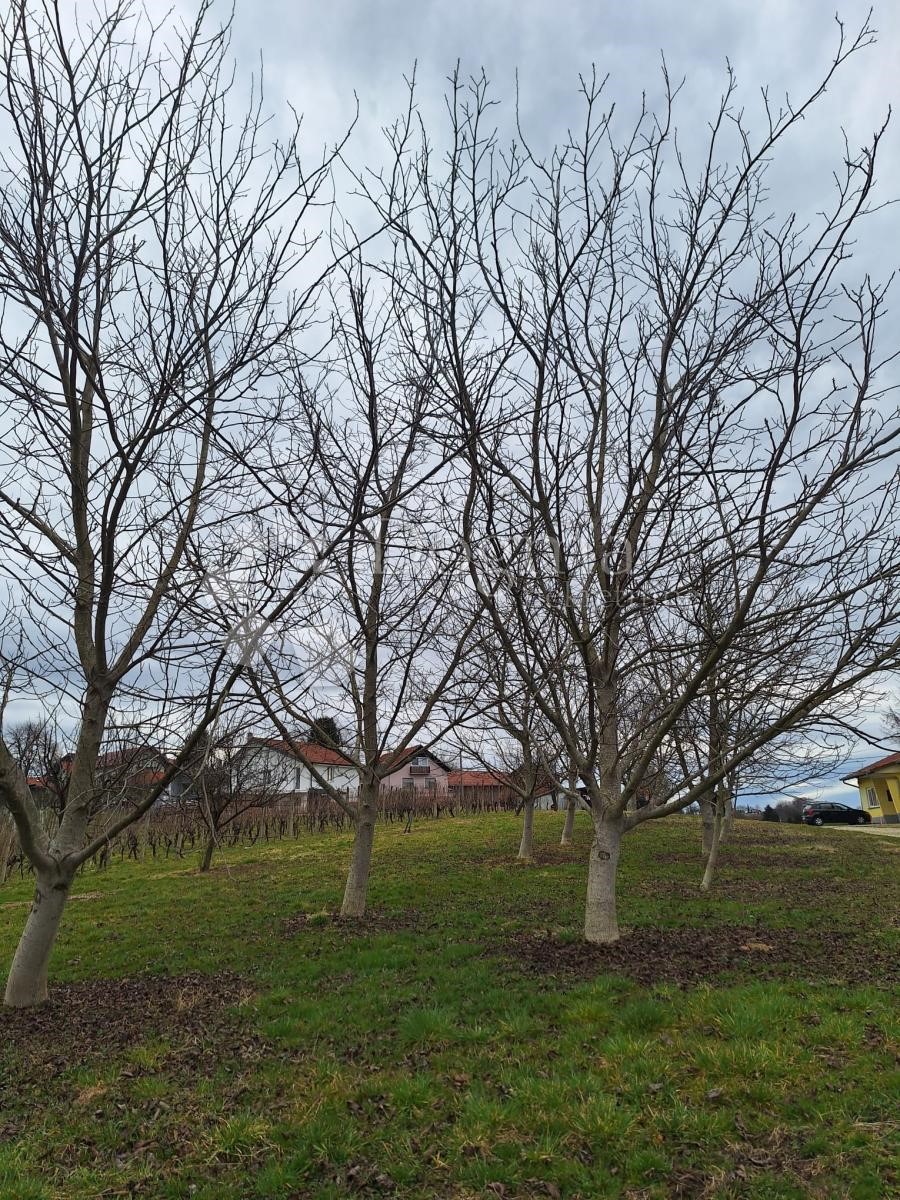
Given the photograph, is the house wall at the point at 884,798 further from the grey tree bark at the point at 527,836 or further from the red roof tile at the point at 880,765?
the grey tree bark at the point at 527,836

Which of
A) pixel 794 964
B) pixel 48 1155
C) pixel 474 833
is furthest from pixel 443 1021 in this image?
pixel 474 833

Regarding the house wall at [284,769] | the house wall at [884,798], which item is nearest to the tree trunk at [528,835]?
the house wall at [284,769]

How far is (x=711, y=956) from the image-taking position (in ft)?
20.2

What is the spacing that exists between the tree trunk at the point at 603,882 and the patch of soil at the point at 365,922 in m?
2.14

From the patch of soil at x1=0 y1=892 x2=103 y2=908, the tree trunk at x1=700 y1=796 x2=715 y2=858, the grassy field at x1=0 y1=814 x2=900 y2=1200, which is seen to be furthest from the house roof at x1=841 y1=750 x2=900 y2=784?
the patch of soil at x1=0 y1=892 x2=103 y2=908

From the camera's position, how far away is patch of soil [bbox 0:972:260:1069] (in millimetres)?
4727

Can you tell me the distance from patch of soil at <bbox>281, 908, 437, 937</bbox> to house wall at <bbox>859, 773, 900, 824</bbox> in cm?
3615

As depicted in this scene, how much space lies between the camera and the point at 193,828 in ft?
75.1

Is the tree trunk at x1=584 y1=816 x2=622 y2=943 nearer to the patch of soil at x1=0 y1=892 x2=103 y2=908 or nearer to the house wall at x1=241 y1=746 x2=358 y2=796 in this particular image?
the house wall at x1=241 y1=746 x2=358 y2=796

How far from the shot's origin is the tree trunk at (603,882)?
6527 millimetres

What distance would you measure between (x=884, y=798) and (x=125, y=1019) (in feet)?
136

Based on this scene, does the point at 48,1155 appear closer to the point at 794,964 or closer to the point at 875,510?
the point at 794,964

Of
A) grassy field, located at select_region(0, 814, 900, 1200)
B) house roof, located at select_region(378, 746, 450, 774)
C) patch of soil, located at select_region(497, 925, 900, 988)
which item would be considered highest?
house roof, located at select_region(378, 746, 450, 774)

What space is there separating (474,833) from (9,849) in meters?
11.8
